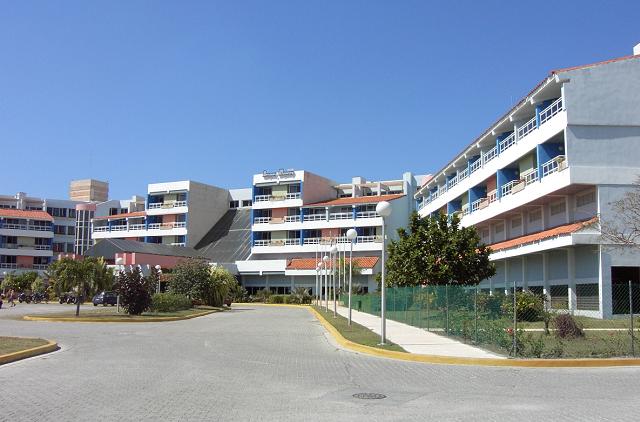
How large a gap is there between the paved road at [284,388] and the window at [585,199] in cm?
2065

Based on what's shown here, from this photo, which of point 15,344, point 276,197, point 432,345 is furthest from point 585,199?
point 276,197

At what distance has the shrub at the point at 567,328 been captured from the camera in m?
19.5

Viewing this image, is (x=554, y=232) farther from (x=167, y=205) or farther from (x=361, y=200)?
(x=167, y=205)

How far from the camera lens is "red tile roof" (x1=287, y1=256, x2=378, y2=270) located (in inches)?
2763

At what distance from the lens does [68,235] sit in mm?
103688

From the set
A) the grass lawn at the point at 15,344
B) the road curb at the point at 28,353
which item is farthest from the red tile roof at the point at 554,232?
the grass lawn at the point at 15,344

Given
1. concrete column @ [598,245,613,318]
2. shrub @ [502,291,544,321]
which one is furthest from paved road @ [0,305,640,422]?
concrete column @ [598,245,613,318]

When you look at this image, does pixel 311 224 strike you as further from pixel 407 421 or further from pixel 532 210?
pixel 407 421

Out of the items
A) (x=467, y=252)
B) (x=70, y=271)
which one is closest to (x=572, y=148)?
(x=467, y=252)

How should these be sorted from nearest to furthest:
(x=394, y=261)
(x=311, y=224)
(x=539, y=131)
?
(x=394, y=261), (x=539, y=131), (x=311, y=224)

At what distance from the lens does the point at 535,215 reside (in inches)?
1603

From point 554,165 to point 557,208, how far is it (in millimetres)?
3066

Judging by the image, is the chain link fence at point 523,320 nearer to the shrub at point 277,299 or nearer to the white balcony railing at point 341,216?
the shrub at point 277,299

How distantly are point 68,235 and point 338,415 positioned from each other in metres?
104
